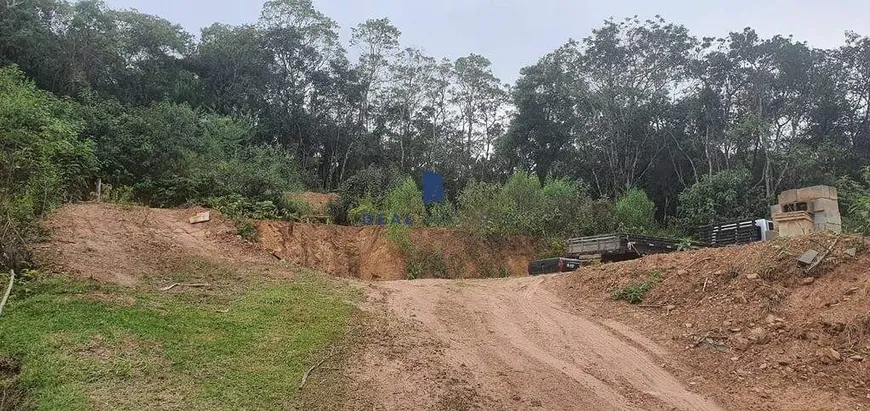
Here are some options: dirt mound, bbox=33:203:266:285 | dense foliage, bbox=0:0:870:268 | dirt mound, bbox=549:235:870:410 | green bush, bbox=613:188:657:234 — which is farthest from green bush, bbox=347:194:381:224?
dirt mound, bbox=549:235:870:410

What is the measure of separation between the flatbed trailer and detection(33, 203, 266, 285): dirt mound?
7395 mm

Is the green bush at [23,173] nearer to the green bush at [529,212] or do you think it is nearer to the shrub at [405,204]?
the shrub at [405,204]

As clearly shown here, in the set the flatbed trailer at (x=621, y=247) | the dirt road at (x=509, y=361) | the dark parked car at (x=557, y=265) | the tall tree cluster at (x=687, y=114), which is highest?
the tall tree cluster at (x=687, y=114)

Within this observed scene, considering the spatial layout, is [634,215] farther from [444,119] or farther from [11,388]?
[11,388]

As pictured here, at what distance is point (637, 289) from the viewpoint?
9492 millimetres

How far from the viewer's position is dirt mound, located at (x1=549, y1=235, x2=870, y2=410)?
641 centimetres

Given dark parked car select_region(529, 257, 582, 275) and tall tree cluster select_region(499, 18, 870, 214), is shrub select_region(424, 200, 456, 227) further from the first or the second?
tall tree cluster select_region(499, 18, 870, 214)

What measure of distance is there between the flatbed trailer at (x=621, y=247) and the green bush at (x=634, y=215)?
5.91m

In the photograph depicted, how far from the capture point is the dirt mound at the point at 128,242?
29.7 feet

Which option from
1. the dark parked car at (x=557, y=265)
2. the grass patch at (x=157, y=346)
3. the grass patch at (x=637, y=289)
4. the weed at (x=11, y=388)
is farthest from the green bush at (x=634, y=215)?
the weed at (x=11, y=388)

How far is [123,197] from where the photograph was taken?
1534cm

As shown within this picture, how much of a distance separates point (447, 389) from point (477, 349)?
1343 millimetres

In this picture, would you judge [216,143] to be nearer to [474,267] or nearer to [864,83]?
[474,267]

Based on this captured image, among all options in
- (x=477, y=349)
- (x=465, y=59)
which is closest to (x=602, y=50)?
(x=465, y=59)
